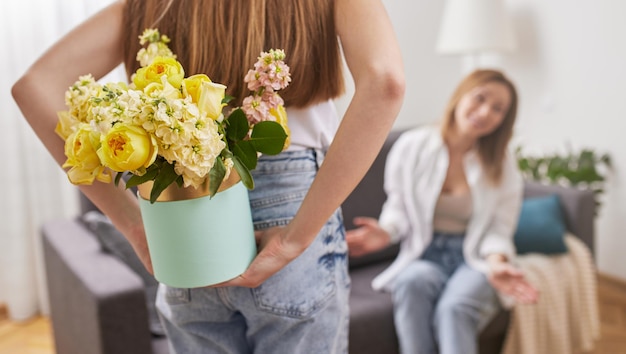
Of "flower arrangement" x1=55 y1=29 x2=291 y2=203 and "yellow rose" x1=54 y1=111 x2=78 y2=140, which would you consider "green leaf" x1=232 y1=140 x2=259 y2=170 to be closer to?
"flower arrangement" x1=55 y1=29 x2=291 y2=203

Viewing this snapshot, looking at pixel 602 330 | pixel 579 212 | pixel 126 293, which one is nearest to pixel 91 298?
pixel 126 293

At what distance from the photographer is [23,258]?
10.1 ft

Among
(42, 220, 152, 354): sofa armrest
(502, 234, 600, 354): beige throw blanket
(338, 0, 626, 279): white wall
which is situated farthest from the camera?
(338, 0, 626, 279): white wall

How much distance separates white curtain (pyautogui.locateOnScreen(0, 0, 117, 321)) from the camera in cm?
291

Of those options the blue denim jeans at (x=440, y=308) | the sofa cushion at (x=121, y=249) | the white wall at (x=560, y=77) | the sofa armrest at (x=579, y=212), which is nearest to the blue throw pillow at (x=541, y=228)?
the sofa armrest at (x=579, y=212)

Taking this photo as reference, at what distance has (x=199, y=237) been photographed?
0.82m

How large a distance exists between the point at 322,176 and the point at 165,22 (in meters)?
0.30

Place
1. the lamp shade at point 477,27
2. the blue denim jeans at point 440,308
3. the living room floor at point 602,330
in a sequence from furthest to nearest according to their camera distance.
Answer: the lamp shade at point 477,27, the living room floor at point 602,330, the blue denim jeans at point 440,308

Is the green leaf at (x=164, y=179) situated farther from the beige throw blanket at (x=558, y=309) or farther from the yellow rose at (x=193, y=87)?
the beige throw blanket at (x=558, y=309)

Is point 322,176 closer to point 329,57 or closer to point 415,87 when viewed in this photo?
point 329,57

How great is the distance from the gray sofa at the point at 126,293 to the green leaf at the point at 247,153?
1.04 meters

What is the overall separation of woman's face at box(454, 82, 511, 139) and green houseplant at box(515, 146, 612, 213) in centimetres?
73

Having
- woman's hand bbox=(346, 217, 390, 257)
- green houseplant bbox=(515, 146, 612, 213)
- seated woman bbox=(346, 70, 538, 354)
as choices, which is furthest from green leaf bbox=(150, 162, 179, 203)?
green houseplant bbox=(515, 146, 612, 213)

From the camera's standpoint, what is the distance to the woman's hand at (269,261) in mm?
852
